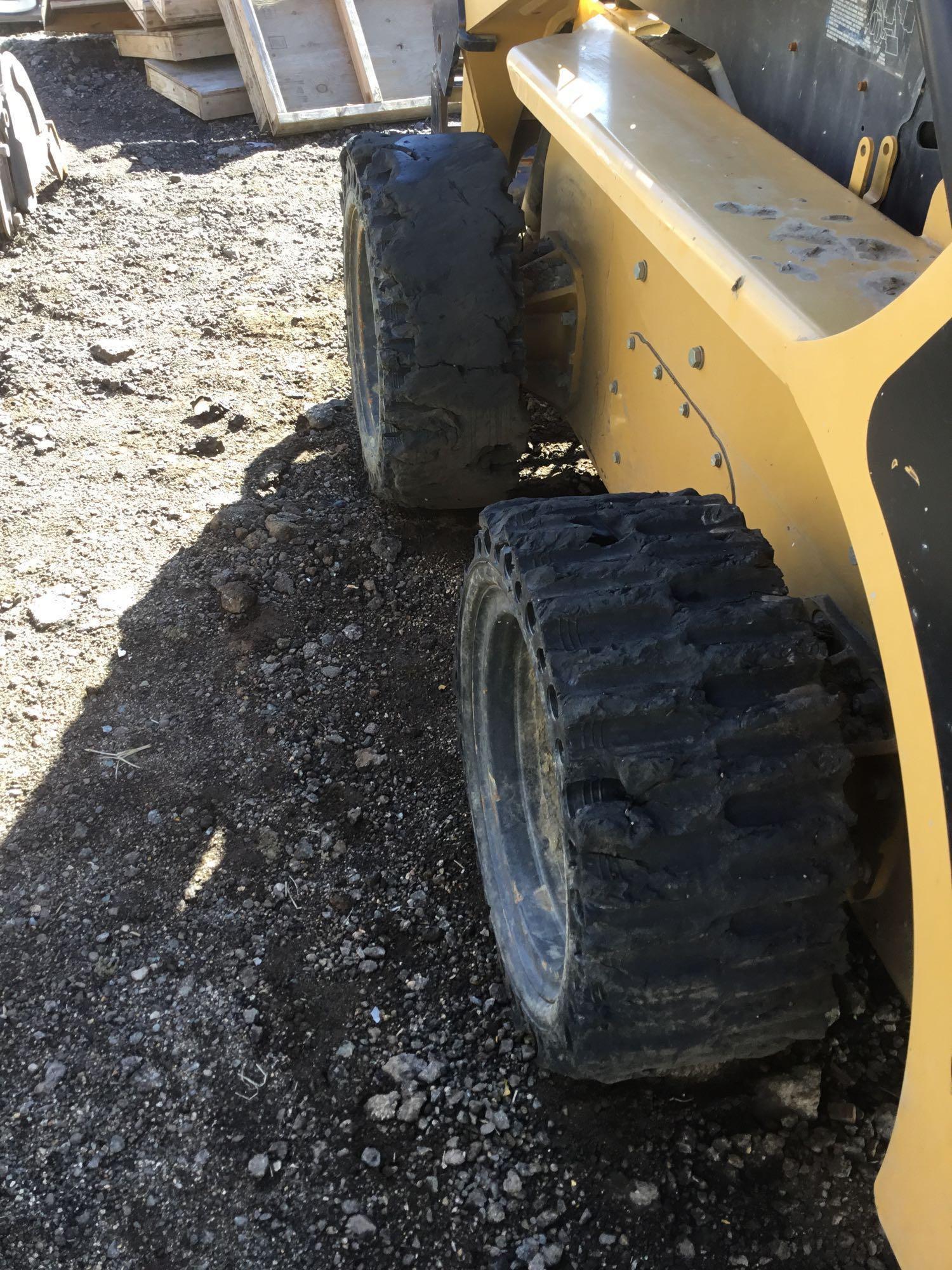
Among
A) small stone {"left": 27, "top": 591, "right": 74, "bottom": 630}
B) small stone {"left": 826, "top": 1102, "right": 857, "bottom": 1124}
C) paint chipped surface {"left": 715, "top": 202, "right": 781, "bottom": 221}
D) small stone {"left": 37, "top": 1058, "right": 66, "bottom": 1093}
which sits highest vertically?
paint chipped surface {"left": 715, "top": 202, "right": 781, "bottom": 221}

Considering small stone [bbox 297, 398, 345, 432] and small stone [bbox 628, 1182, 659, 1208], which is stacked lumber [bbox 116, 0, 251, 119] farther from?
small stone [bbox 628, 1182, 659, 1208]

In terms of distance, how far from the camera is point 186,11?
6.95 meters

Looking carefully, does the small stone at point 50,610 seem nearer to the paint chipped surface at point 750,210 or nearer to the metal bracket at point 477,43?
the metal bracket at point 477,43

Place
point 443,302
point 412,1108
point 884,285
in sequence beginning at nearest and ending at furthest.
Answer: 1. point 884,285
2. point 412,1108
3. point 443,302

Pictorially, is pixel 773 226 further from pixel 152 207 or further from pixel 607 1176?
pixel 152 207

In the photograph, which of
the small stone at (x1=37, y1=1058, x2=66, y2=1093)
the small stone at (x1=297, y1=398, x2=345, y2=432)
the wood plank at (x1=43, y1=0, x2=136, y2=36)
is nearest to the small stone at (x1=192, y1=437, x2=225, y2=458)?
the small stone at (x1=297, y1=398, x2=345, y2=432)

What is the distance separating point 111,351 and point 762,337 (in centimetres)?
374

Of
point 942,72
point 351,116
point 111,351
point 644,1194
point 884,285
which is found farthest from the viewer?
point 351,116

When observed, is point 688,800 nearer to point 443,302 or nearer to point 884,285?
point 884,285

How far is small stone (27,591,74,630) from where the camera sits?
10.6ft

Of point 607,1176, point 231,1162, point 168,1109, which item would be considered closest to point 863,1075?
point 607,1176

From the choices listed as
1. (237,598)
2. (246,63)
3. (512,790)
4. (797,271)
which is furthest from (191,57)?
(797,271)

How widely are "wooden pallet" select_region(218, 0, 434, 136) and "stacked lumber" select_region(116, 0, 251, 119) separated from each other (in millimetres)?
158

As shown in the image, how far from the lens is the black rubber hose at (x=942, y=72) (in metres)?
1.05
